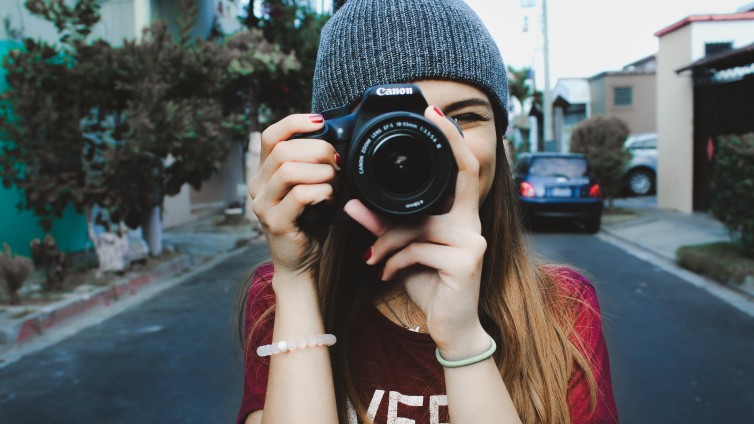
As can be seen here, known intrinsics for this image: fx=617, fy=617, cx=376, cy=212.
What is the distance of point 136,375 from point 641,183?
16.1 meters

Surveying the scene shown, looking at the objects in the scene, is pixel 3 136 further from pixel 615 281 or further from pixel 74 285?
pixel 615 281

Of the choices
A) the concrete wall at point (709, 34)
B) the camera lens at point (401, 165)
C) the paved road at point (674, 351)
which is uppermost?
the concrete wall at point (709, 34)

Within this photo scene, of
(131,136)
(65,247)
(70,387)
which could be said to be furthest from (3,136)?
(70,387)

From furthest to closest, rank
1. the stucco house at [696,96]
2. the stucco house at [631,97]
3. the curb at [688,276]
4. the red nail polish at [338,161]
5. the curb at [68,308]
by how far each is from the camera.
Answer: the stucco house at [631,97] < the stucco house at [696,96] < the curb at [688,276] < the curb at [68,308] < the red nail polish at [338,161]

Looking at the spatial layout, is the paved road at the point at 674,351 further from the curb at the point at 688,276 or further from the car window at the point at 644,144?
the car window at the point at 644,144

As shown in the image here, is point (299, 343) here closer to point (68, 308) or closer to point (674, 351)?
point (674, 351)

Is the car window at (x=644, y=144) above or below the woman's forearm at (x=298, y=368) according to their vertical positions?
above

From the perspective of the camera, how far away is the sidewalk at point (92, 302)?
471 cm

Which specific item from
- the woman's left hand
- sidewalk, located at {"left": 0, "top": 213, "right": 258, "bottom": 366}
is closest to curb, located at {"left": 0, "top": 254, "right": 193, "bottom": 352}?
sidewalk, located at {"left": 0, "top": 213, "right": 258, "bottom": 366}

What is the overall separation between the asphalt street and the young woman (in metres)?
1.78

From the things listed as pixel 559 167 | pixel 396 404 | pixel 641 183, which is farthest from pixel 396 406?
pixel 641 183

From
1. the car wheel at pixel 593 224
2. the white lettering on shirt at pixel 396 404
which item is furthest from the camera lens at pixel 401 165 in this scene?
the car wheel at pixel 593 224

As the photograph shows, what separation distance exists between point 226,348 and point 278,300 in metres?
3.50

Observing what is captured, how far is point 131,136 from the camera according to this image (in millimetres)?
6426
